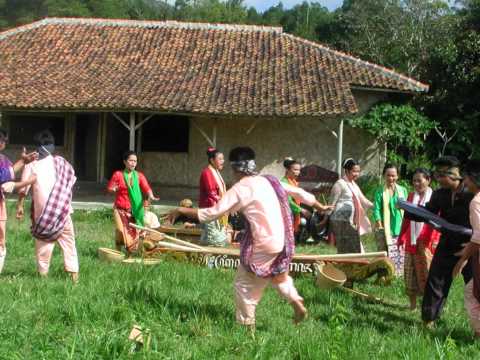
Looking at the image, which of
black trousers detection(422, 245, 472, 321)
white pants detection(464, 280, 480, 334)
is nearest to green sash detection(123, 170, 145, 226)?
black trousers detection(422, 245, 472, 321)

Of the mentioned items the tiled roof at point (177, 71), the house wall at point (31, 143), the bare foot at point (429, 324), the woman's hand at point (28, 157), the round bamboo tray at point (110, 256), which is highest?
the tiled roof at point (177, 71)

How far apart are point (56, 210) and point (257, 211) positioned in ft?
8.07

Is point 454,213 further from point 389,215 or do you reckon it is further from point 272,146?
point 272,146

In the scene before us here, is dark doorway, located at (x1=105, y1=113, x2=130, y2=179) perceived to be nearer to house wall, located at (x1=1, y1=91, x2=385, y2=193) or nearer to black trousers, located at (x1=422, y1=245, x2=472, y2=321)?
house wall, located at (x1=1, y1=91, x2=385, y2=193)

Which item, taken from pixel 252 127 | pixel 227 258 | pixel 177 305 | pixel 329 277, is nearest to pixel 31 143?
pixel 252 127

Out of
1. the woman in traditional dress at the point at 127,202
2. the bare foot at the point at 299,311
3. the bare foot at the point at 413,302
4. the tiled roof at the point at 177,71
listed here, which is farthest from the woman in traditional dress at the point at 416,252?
the tiled roof at the point at 177,71

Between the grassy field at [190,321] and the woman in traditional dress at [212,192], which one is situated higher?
the woman in traditional dress at [212,192]

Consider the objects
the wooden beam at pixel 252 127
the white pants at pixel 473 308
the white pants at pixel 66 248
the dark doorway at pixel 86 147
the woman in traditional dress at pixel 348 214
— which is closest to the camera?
the white pants at pixel 473 308

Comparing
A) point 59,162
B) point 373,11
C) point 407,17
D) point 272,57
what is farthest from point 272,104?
point 373,11

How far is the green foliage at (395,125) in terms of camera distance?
17.3 meters

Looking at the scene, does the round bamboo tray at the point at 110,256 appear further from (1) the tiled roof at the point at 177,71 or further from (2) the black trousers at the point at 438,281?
(1) the tiled roof at the point at 177,71

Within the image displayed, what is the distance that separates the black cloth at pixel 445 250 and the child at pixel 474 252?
0.16 metres

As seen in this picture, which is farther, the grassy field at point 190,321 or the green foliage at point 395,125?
the green foliage at point 395,125

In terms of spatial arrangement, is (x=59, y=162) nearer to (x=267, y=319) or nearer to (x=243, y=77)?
(x=267, y=319)
